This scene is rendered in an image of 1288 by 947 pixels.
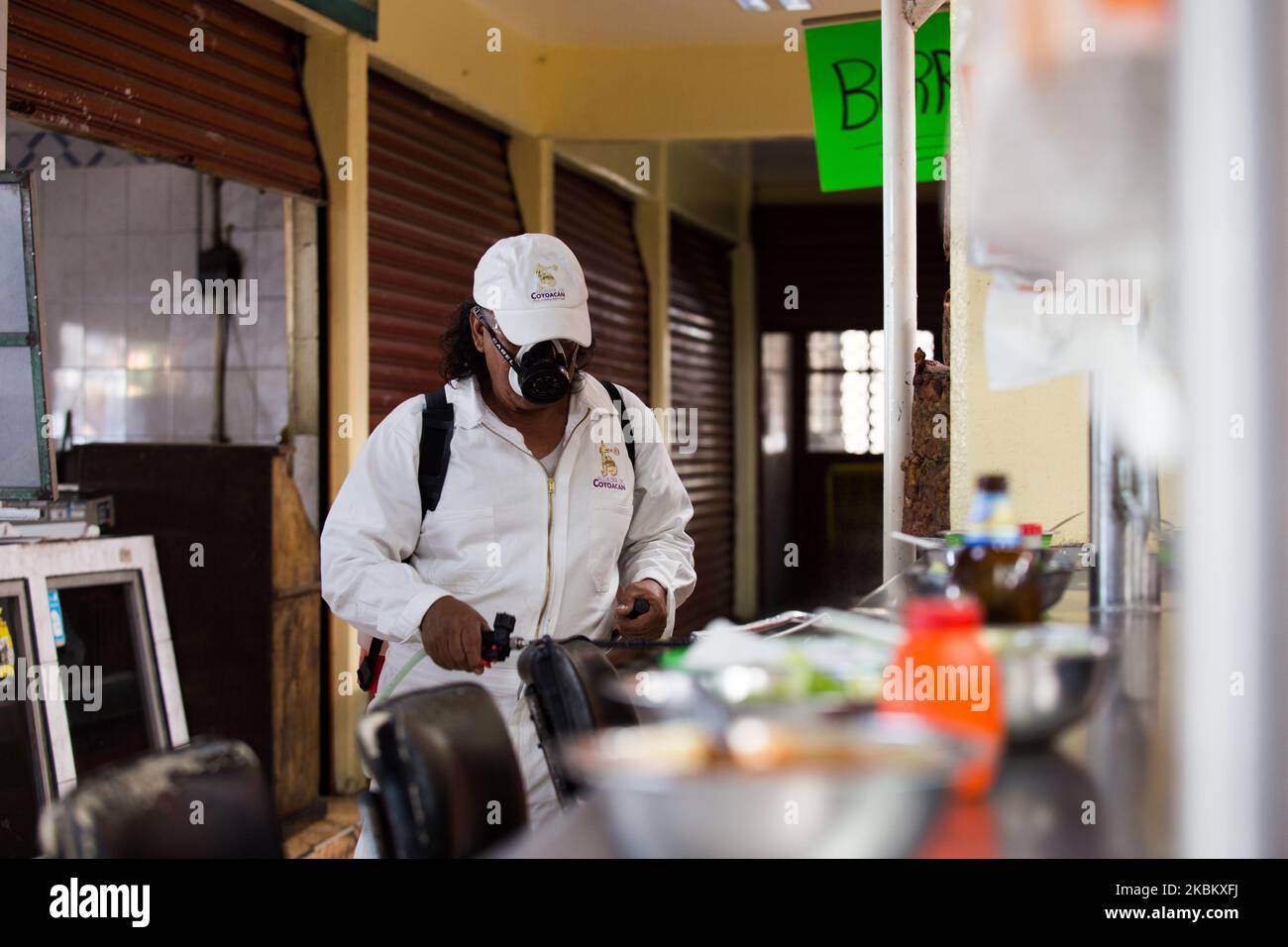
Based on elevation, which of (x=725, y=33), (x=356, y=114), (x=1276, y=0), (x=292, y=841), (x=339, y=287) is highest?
(x=725, y=33)

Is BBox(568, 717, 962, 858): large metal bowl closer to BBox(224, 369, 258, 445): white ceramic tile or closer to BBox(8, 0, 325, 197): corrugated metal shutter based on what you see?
BBox(8, 0, 325, 197): corrugated metal shutter

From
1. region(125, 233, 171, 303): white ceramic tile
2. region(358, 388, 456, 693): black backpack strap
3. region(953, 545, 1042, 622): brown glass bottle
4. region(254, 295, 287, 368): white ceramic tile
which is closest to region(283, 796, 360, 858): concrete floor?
region(254, 295, 287, 368): white ceramic tile

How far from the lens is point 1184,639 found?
1.06m

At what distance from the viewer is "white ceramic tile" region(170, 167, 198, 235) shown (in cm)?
586

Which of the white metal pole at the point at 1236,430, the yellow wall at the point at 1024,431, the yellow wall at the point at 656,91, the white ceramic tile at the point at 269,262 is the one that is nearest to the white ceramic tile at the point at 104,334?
the white ceramic tile at the point at 269,262

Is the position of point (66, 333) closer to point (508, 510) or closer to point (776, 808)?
point (508, 510)

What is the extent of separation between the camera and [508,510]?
282 cm

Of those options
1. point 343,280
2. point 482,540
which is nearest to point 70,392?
point 343,280

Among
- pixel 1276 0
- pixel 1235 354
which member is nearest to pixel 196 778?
pixel 1235 354

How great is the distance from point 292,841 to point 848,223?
25.2 ft

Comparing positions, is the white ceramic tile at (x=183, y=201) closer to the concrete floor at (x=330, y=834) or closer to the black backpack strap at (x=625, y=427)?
the concrete floor at (x=330, y=834)

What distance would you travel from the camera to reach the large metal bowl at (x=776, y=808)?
3.30 ft

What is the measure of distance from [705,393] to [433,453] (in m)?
7.47
